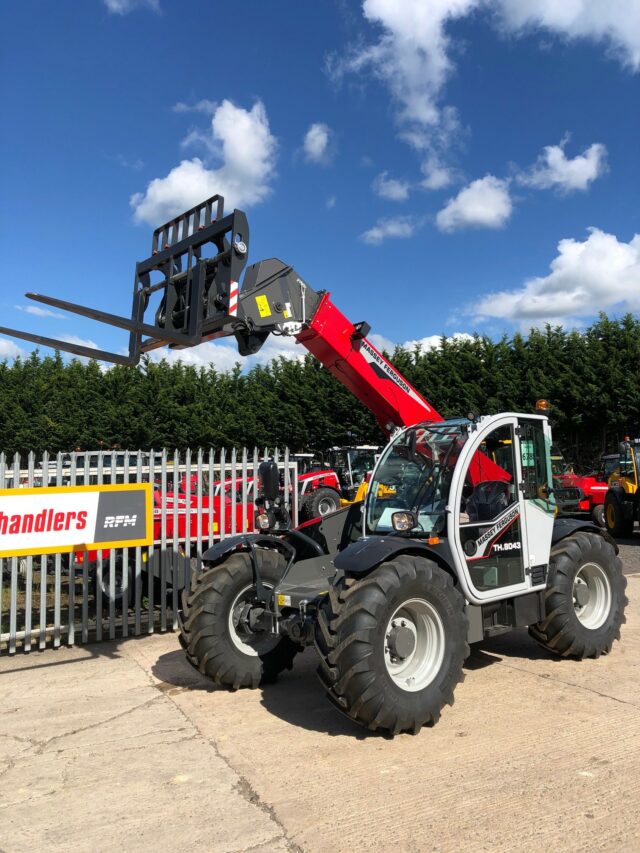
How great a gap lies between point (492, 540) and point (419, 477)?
74 cm

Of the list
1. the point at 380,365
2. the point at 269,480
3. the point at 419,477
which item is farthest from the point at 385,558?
the point at 380,365

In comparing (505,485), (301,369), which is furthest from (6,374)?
(505,485)

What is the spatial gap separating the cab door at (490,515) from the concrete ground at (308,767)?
0.89 metres

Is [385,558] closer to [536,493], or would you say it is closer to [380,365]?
[536,493]

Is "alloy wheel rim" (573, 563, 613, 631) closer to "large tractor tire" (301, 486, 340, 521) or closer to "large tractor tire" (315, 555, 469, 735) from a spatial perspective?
"large tractor tire" (315, 555, 469, 735)

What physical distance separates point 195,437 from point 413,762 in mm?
28645

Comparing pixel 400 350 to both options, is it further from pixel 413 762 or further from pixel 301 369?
pixel 413 762

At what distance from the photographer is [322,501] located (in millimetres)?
15742

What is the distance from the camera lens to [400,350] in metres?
32.1

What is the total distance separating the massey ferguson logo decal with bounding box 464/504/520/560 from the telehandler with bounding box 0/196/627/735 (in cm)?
1

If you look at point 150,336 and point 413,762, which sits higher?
point 150,336

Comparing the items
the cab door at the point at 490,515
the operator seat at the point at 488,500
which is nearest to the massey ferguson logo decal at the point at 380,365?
the cab door at the point at 490,515

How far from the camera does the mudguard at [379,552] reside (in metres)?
4.47

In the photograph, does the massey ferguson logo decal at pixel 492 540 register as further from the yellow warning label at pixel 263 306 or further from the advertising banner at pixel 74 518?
the advertising banner at pixel 74 518
